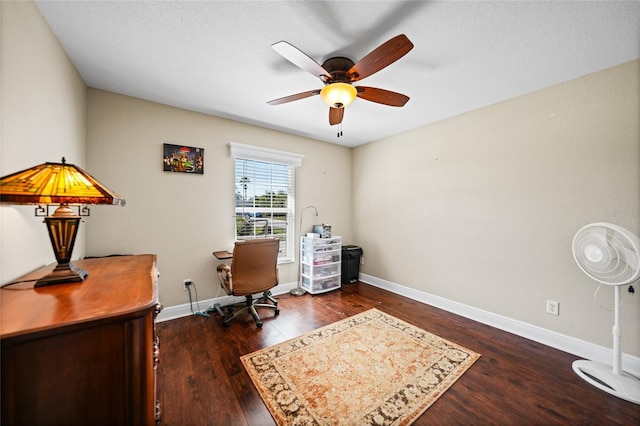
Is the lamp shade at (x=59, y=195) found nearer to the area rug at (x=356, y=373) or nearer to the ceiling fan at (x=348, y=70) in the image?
the ceiling fan at (x=348, y=70)

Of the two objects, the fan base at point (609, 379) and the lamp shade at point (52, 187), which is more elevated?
the lamp shade at point (52, 187)

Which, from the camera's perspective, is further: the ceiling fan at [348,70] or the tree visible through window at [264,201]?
the tree visible through window at [264,201]

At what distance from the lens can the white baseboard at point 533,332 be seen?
6.37 feet

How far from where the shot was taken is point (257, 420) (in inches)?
56.1

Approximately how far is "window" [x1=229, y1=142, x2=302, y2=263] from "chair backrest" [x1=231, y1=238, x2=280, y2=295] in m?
0.80

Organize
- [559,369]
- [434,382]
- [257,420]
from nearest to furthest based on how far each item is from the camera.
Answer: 1. [257,420]
2. [434,382]
3. [559,369]

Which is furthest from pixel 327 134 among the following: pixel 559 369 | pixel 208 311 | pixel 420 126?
pixel 559 369

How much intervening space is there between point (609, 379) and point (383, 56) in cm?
287

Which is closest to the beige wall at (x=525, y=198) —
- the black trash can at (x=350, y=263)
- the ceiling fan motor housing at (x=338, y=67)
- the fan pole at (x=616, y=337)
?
the fan pole at (x=616, y=337)

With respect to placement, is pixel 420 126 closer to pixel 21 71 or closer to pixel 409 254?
pixel 409 254

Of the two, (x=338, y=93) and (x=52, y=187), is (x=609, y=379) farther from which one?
(x=52, y=187)

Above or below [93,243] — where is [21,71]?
above

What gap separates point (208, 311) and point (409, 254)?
2869mm

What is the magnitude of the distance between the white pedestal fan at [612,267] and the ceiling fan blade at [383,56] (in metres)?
1.95
